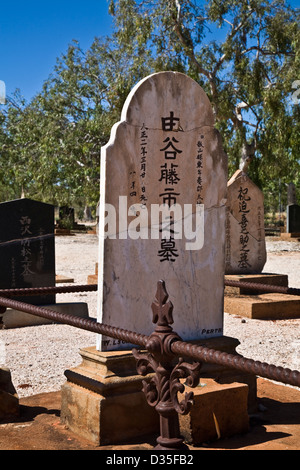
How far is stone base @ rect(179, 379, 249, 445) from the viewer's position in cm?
347

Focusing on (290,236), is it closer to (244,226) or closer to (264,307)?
(244,226)

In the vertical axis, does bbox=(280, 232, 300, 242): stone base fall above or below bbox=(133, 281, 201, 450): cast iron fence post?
above

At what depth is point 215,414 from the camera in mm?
3559

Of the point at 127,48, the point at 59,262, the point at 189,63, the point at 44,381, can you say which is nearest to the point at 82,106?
the point at 127,48

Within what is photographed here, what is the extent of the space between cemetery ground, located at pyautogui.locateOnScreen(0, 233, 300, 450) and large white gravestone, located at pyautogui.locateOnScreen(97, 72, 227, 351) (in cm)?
67

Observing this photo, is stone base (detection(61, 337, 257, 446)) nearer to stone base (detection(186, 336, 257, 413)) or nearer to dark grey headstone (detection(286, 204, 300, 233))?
stone base (detection(186, 336, 257, 413))

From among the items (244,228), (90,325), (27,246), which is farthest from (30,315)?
(90,325)

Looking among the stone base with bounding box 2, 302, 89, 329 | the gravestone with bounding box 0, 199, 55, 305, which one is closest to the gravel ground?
the stone base with bounding box 2, 302, 89, 329

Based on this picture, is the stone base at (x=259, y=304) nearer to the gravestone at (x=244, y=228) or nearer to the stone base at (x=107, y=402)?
the gravestone at (x=244, y=228)

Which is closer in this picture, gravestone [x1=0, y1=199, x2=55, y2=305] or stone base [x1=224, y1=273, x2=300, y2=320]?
gravestone [x1=0, y1=199, x2=55, y2=305]

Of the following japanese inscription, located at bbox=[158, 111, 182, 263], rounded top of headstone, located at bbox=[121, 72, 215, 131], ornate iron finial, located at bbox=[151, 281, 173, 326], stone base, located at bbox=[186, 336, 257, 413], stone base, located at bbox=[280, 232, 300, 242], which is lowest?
stone base, located at bbox=[186, 336, 257, 413]

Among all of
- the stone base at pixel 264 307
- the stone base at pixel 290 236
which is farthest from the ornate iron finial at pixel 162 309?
the stone base at pixel 290 236

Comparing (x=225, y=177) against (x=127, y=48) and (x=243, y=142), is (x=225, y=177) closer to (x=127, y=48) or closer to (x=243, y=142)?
(x=243, y=142)
